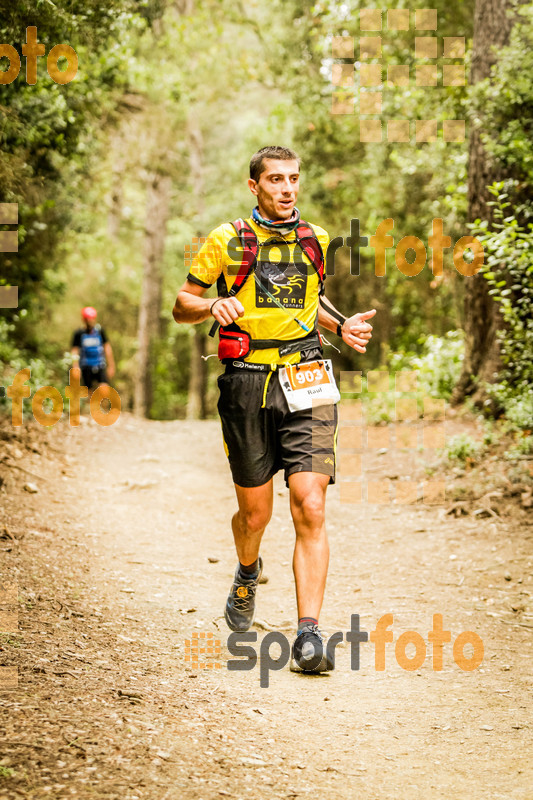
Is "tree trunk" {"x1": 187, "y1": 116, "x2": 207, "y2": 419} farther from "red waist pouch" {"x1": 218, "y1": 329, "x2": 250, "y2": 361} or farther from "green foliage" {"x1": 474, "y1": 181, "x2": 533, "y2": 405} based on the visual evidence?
"red waist pouch" {"x1": 218, "y1": 329, "x2": 250, "y2": 361}

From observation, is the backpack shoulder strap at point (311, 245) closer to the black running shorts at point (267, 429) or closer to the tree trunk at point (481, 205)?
the black running shorts at point (267, 429)

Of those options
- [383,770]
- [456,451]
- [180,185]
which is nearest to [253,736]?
[383,770]

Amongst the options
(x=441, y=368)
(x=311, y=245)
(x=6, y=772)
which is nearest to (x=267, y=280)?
(x=311, y=245)

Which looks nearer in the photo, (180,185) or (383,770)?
(383,770)

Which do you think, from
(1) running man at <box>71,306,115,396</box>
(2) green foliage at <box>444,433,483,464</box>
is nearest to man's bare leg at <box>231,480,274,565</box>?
(2) green foliage at <box>444,433,483,464</box>

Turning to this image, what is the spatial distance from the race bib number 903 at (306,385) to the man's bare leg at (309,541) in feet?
1.22

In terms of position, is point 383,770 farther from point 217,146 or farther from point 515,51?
point 217,146

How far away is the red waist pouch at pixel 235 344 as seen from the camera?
13.4ft

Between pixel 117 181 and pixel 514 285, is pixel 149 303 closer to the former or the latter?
pixel 117 181

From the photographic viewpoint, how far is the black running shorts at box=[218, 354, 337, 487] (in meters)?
4.08

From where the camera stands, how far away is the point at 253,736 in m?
3.07

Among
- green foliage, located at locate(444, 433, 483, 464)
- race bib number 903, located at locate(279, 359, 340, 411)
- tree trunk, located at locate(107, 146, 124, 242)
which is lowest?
green foliage, located at locate(444, 433, 483, 464)

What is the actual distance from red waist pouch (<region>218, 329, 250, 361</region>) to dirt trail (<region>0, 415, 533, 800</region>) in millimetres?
1570

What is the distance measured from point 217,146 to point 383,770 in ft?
102
